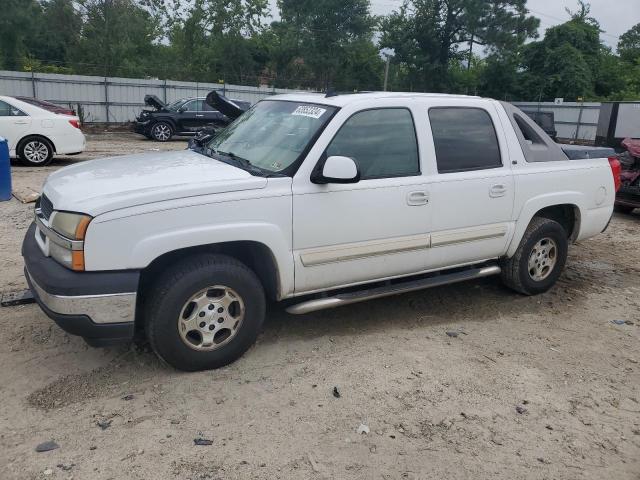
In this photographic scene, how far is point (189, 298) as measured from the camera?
354 centimetres

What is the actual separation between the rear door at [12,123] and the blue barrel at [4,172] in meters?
3.51

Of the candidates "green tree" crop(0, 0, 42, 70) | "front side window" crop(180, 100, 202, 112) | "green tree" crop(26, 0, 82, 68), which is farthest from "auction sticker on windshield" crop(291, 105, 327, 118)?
"green tree" crop(26, 0, 82, 68)

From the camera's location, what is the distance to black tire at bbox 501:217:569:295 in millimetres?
5184

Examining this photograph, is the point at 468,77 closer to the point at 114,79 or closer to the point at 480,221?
the point at 114,79

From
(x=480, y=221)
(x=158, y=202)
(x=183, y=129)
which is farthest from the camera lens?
(x=183, y=129)

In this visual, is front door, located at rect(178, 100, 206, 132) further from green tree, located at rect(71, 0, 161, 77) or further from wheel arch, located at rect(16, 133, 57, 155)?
green tree, located at rect(71, 0, 161, 77)

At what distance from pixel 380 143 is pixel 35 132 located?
33.4 ft

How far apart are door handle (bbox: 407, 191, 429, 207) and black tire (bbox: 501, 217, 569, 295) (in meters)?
1.35

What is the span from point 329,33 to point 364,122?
40593 mm

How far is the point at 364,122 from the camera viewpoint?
4.18 metres

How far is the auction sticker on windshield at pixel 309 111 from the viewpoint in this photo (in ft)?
13.6

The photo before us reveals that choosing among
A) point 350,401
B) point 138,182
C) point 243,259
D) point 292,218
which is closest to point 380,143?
point 292,218

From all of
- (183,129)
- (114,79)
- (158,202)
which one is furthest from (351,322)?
(114,79)

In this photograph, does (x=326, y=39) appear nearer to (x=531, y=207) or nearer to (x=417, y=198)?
(x=531, y=207)
